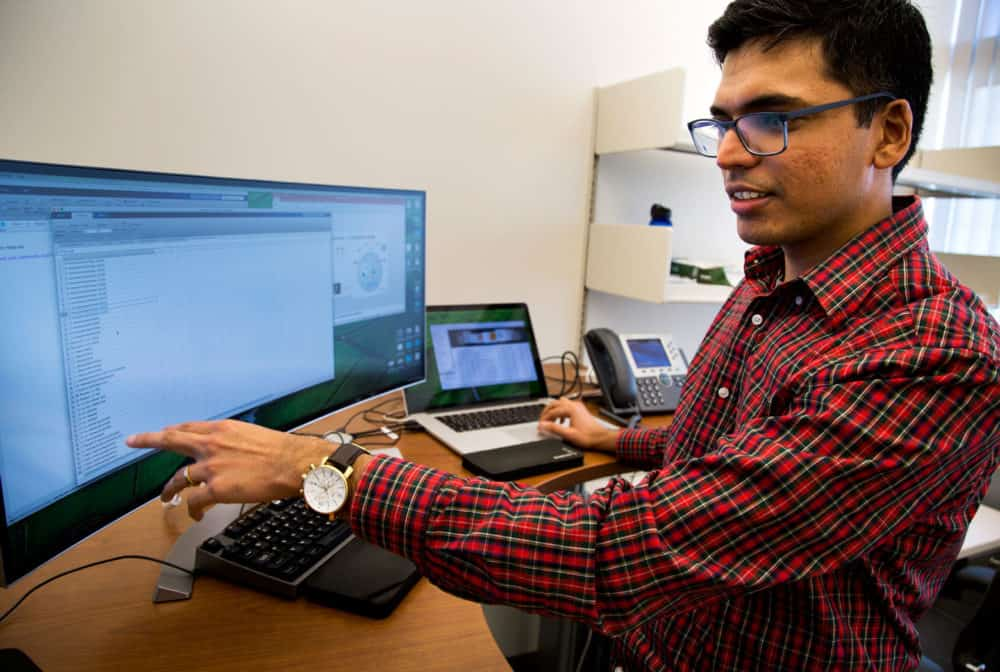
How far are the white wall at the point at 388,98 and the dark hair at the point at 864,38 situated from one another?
3.09ft

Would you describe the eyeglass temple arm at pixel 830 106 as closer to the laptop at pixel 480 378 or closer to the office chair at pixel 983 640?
the laptop at pixel 480 378

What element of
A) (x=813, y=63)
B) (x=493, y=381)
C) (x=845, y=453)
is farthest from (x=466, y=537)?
(x=493, y=381)

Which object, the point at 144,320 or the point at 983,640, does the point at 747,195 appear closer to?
the point at 144,320

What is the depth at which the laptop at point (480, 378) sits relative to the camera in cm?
130

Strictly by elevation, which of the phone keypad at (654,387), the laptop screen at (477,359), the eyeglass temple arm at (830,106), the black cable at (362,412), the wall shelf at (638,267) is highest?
the eyeglass temple arm at (830,106)

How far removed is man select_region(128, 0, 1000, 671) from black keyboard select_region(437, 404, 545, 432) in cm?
48

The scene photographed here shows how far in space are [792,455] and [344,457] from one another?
1.50 ft

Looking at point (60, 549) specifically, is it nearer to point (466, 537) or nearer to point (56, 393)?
point (56, 393)

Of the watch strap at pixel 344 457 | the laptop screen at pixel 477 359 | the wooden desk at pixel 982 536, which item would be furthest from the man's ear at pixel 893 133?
the wooden desk at pixel 982 536

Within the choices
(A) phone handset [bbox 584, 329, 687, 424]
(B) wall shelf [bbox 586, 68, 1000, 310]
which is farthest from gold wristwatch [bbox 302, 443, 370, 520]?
(B) wall shelf [bbox 586, 68, 1000, 310]

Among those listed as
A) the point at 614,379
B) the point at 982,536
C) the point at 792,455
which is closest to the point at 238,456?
the point at 792,455

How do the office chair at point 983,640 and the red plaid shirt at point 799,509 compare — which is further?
the office chair at point 983,640

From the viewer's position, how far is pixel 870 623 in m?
0.74

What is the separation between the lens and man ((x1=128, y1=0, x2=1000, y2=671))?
23.6 inches
